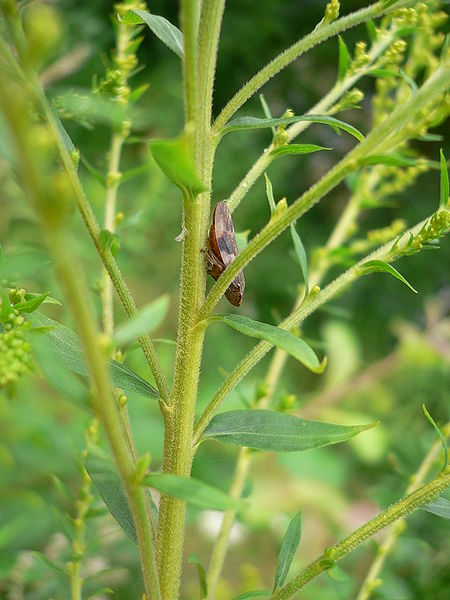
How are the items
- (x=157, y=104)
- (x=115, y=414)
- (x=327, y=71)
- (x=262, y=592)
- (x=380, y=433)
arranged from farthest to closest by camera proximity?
(x=327, y=71), (x=157, y=104), (x=380, y=433), (x=262, y=592), (x=115, y=414)

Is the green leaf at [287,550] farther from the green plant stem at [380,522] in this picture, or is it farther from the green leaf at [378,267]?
the green leaf at [378,267]

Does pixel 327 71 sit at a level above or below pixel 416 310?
above

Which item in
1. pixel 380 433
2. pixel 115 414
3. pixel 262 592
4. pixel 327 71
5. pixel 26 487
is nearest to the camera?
pixel 115 414

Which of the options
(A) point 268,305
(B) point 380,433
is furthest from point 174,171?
(A) point 268,305

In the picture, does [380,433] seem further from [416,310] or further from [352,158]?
[352,158]

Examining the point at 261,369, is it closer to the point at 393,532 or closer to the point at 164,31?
the point at 393,532

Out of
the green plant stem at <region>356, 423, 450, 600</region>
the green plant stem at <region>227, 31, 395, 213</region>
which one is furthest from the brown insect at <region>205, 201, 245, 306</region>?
the green plant stem at <region>356, 423, 450, 600</region>

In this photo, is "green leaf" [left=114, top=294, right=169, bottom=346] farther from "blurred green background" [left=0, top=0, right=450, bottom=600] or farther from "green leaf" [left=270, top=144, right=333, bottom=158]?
"blurred green background" [left=0, top=0, right=450, bottom=600]
